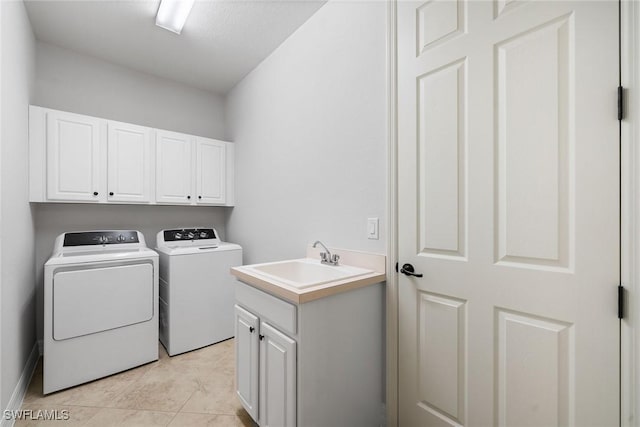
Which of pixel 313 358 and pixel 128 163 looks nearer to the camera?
pixel 313 358

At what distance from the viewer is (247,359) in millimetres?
1601

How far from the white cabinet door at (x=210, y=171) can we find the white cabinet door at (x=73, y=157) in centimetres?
87

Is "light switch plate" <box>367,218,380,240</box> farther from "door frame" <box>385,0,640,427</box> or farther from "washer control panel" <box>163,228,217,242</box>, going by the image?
"washer control panel" <box>163,228,217,242</box>

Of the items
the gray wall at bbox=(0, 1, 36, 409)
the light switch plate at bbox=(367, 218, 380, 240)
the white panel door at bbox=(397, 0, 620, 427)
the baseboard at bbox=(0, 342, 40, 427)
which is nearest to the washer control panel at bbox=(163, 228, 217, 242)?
the gray wall at bbox=(0, 1, 36, 409)

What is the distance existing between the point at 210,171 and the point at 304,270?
6.13 ft

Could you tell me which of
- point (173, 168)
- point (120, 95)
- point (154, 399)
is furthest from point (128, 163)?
point (154, 399)

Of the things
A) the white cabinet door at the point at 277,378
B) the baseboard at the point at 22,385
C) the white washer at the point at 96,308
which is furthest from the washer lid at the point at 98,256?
the white cabinet door at the point at 277,378

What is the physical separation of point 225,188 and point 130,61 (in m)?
1.52

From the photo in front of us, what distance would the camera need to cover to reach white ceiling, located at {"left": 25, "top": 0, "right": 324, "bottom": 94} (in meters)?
2.02

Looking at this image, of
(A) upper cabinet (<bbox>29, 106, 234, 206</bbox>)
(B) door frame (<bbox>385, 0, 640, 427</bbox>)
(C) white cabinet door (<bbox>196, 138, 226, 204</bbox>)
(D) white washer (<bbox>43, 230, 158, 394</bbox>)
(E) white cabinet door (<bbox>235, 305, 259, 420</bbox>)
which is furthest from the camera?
(C) white cabinet door (<bbox>196, 138, 226, 204</bbox>)

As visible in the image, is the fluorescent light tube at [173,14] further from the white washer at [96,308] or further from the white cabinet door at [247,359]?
the white cabinet door at [247,359]

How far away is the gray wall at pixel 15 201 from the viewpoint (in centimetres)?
154

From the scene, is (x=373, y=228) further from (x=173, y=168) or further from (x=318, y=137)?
(x=173, y=168)

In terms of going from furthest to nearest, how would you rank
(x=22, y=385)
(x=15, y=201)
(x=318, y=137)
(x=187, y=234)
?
1. (x=187, y=234)
2. (x=318, y=137)
3. (x=22, y=385)
4. (x=15, y=201)
